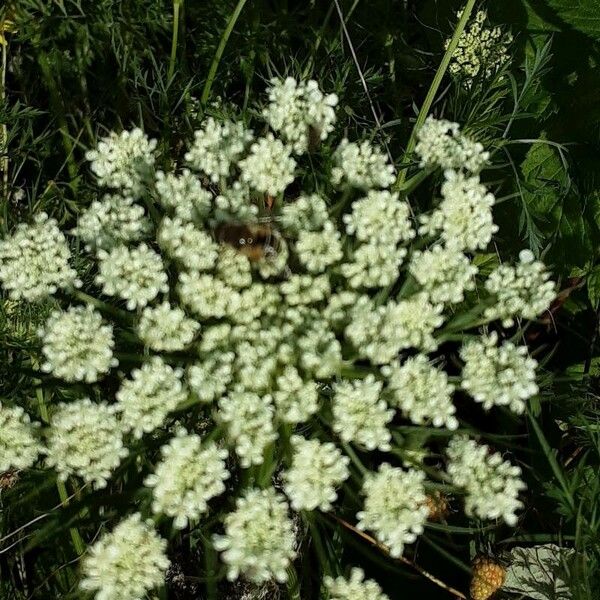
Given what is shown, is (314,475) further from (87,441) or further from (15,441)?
(15,441)

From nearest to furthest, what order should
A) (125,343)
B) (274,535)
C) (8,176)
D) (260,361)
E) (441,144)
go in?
(274,535) → (260,361) → (441,144) → (125,343) → (8,176)

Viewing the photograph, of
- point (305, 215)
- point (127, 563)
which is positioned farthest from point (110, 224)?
point (127, 563)

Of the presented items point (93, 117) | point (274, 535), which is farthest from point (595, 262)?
point (93, 117)

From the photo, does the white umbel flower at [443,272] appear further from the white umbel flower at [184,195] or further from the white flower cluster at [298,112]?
the white umbel flower at [184,195]

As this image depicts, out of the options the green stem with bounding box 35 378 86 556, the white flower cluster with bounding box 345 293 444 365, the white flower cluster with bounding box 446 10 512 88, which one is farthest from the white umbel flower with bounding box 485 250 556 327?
the green stem with bounding box 35 378 86 556

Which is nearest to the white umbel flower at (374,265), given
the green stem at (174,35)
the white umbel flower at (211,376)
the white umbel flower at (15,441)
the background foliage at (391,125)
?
the white umbel flower at (211,376)

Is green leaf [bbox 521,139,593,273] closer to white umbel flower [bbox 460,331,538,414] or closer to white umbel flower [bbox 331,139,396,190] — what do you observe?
white umbel flower [bbox 331,139,396,190]

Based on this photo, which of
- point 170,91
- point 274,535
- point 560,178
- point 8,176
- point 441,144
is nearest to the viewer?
point 274,535

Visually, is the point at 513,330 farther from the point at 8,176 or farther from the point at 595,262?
the point at 8,176
